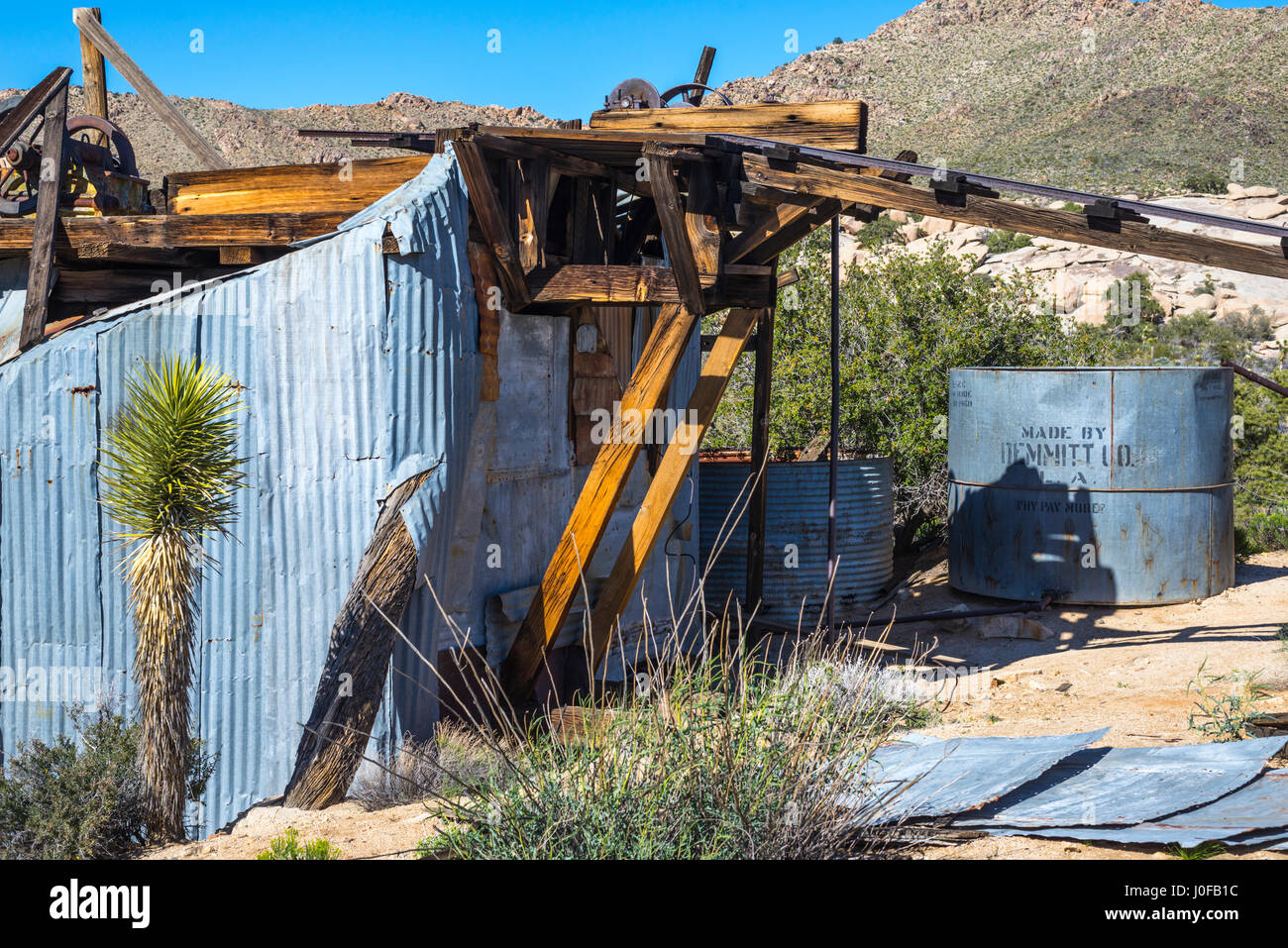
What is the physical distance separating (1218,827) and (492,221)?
494 centimetres

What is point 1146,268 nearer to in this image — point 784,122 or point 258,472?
point 784,122

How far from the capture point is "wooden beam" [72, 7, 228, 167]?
30.8 feet

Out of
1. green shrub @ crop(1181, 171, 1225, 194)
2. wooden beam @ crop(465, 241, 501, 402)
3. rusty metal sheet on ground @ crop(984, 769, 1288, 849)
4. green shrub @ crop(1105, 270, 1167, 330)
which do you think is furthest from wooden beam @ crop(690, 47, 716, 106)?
green shrub @ crop(1181, 171, 1225, 194)

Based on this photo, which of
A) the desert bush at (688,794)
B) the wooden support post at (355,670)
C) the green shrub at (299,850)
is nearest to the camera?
the desert bush at (688,794)

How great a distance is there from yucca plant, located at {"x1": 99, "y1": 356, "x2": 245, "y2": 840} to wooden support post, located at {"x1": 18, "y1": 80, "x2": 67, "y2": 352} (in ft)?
5.96

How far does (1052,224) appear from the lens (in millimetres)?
5863

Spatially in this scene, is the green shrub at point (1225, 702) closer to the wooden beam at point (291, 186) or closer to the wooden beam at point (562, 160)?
the wooden beam at point (562, 160)

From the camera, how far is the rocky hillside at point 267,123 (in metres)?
44.5

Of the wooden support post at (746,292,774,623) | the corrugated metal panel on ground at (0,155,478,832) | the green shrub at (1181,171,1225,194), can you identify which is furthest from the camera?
the green shrub at (1181,171,1225,194)

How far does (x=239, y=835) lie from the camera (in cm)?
565

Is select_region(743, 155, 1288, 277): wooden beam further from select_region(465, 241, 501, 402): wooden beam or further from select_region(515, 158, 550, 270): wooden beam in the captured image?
select_region(465, 241, 501, 402): wooden beam

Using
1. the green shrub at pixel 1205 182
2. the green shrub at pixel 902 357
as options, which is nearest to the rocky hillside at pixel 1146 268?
the green shrub at pixel 1205 182

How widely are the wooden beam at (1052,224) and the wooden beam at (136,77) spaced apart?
5.76m
